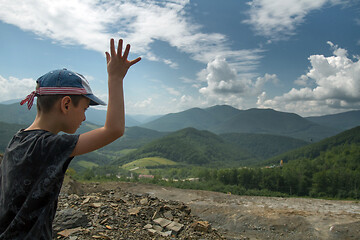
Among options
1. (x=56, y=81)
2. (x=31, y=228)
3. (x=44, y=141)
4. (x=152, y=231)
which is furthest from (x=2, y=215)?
(x=152, y=231)

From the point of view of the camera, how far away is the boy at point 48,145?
5.18ft

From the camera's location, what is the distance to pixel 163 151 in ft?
497

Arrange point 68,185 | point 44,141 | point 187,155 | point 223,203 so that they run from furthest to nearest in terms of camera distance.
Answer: point 187,155 < point 223,203 < point 68,185 < point 44,141

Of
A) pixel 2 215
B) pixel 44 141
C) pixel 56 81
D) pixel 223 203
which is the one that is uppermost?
pixel 56 81

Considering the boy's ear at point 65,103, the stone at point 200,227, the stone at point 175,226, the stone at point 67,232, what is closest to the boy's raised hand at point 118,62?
the boy's ear at point 65,103

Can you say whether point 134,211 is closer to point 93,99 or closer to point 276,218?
point 93,99

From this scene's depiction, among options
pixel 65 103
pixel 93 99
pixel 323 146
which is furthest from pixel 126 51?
pixel 323 146

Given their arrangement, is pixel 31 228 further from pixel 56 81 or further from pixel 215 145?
pixel 215 145

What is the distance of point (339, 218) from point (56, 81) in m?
14.2

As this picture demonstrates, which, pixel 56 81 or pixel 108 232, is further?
pixel 108 232

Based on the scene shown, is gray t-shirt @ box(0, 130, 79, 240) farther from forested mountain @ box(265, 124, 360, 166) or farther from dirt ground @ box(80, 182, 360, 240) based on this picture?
forested mountain @ box(265, 124, 360, 166)

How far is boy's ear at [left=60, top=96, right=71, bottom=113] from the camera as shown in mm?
1659

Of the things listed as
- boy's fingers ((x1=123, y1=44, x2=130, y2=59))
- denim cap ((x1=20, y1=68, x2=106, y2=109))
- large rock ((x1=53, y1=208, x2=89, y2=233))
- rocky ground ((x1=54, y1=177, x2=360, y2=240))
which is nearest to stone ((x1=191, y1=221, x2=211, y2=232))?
rocky ground ((x1=54, y1=177, x2=360, y2=240))

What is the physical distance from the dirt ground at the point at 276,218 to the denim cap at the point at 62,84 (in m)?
9.65
